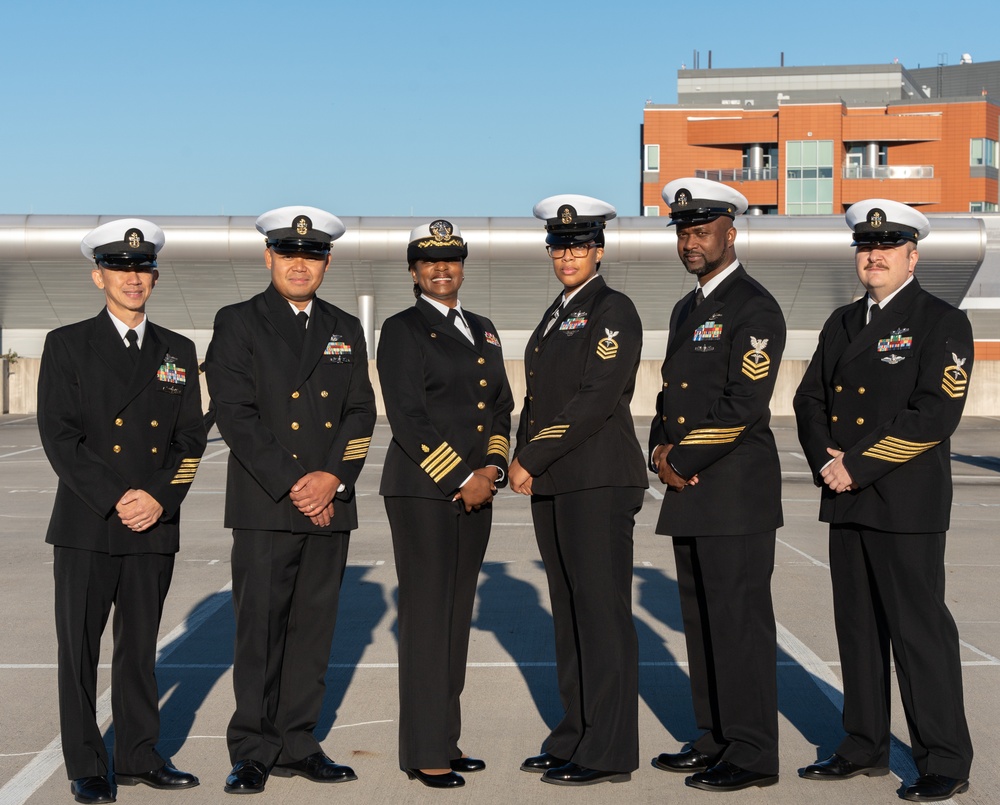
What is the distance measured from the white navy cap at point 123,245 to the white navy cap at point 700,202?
213 cm

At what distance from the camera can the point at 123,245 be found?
473cm

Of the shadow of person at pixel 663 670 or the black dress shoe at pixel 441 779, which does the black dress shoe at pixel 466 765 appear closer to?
the black dress shoe at pixel 441 779

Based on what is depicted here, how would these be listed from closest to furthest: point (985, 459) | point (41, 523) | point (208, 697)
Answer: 1. point (208, 697)
2. point (41, 523)
3. point (985, 459)

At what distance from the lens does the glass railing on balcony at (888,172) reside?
77.6 metres

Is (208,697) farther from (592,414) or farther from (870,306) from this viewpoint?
(870,306)

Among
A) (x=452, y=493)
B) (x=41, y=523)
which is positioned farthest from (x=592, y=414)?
(x=41, y=523)

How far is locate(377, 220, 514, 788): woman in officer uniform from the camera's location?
475cm

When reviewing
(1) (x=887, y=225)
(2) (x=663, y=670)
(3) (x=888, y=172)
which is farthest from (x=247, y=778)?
(3) (x=888, y=172)

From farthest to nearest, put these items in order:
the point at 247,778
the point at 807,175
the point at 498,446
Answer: the point at 807,175, the point at 498,446, the point at 247,778

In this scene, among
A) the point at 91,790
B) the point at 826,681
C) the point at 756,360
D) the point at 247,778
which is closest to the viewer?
the point at 91,790

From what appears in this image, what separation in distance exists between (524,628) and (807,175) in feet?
244

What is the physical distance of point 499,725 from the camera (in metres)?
5.41

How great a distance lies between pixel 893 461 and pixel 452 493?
1.77m

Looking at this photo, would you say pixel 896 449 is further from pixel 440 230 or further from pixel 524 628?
pixel 524 628
